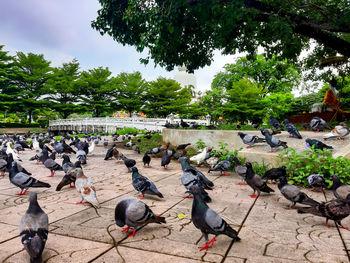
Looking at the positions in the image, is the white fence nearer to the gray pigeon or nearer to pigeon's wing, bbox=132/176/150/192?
pigeon's wing, bbox=132/176/150/192

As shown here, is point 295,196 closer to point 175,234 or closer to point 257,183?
point 257,183

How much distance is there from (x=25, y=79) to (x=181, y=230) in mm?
43842

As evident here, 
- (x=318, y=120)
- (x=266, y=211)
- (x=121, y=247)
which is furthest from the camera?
(x=318, y=120)

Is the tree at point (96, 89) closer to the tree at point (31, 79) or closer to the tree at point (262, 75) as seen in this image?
the tree at point (31, 79)

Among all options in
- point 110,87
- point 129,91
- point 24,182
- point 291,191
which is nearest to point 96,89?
point 110,87

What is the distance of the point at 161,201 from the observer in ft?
15.3

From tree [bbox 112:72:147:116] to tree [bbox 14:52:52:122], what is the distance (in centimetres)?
1150

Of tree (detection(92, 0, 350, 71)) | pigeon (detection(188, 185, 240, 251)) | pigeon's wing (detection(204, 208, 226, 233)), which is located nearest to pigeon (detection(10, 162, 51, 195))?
pigeon (detection(188, 185, 240, 251))

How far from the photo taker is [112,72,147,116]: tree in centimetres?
4124

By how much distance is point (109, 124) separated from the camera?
33.7 m

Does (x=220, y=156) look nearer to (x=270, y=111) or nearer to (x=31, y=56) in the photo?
(x=270, y=111)

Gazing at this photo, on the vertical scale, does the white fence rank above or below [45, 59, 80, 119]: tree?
below

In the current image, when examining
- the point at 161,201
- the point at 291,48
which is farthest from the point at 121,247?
the point at 291,48

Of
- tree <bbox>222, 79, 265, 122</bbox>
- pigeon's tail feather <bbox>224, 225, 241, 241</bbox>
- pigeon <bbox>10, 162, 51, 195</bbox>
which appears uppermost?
tree <bbox>222, 79, 265, 122</bbox>
